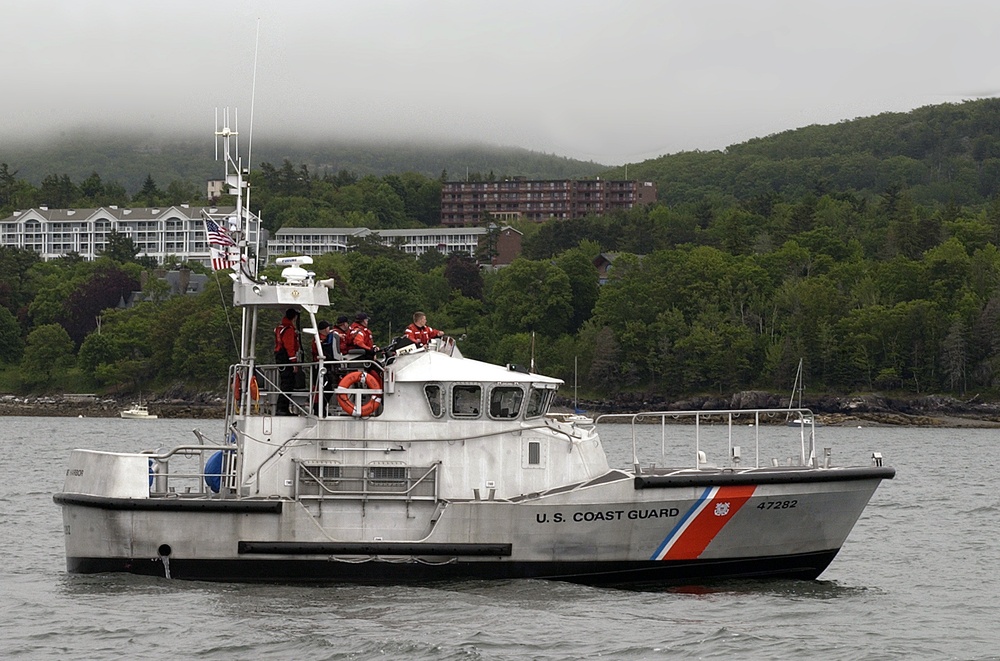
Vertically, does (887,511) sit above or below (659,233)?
below

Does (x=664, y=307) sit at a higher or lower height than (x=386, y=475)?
higher

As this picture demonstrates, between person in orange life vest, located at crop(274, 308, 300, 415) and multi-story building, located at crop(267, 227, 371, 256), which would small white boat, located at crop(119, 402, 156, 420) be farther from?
multi-story building, located at crop(267, 227, 371, 256)

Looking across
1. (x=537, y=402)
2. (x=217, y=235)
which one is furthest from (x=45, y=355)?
(x=537, y=402)

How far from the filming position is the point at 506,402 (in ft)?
57.5

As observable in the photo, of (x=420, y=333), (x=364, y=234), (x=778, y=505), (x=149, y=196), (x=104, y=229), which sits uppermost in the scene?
(x=149, y=196)

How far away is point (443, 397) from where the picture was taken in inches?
684

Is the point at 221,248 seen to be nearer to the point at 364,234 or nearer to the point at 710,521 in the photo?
the point at 710,521

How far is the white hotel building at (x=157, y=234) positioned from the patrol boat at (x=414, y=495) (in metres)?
144

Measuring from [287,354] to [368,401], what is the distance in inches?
50.2

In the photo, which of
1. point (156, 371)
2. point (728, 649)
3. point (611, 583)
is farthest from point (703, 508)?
point (156, 371)

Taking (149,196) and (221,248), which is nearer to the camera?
(221,248)

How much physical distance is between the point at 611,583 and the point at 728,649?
2.73m

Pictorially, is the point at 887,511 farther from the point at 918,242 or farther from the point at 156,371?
the point at 918,242

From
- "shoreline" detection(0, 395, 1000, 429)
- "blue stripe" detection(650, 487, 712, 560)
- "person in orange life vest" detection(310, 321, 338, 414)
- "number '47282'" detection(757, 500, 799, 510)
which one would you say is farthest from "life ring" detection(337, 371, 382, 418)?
"shoreline" detection(0, 395, 1000, 429)
